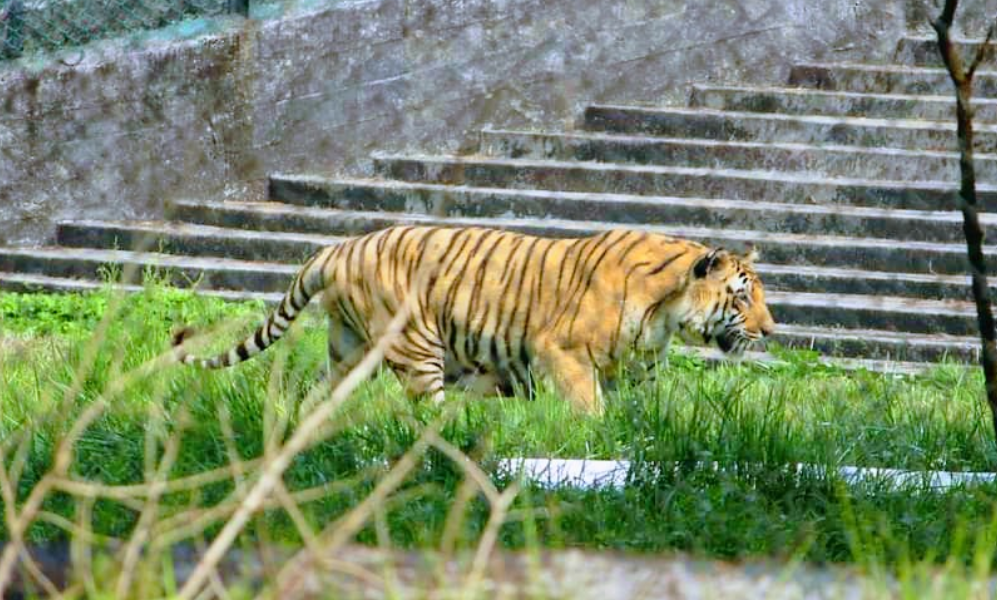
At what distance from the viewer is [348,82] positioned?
41.0 feet

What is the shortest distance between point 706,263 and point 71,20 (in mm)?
5108

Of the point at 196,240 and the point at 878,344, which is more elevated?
the point at 196,240

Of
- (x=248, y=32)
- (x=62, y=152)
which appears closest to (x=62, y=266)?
(x=62, y=152)

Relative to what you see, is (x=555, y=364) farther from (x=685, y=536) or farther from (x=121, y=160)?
(x=121, y=160)

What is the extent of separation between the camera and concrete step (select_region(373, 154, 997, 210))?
459 inches

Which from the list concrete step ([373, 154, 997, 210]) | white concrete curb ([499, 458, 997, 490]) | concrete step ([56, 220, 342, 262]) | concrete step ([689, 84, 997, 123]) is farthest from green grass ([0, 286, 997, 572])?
concrete step ([689, 84, 997, 123])

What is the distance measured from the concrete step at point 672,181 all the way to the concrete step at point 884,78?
4.19 feet

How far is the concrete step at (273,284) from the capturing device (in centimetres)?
1052

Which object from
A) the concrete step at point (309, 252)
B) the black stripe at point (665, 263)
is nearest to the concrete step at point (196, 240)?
the concrete step at point (309, 252)

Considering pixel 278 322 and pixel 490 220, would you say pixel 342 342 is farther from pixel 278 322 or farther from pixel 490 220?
pixel 490 220

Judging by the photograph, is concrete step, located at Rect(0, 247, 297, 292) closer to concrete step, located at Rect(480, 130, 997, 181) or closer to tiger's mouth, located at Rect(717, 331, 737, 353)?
concrete step, located at Rect(480, 130, 997, 181)

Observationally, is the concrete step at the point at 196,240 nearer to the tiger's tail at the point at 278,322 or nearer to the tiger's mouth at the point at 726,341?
the tiger's tail at the point at 278,322

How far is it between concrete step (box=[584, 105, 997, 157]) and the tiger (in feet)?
13.5

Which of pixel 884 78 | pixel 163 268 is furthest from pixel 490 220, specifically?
pixel 884 78
